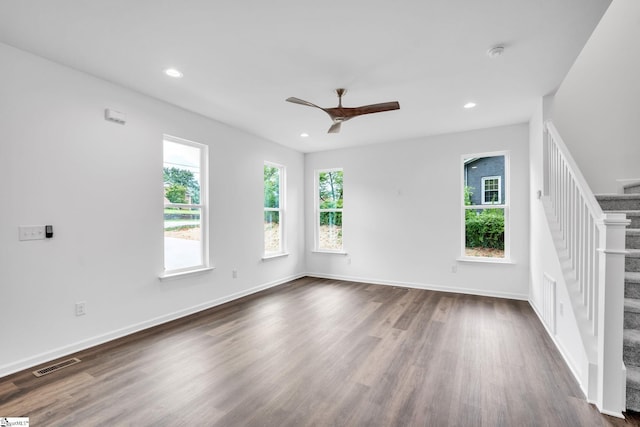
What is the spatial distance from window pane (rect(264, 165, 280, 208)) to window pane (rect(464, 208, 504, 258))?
344cm

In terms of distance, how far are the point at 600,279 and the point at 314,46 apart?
8.94 feet

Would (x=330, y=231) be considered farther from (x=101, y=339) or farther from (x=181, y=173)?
(x=101, y=339)

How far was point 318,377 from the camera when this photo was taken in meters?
2.39

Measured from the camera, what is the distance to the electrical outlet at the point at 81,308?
2.85m

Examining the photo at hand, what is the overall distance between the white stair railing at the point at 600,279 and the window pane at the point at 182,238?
13.7ft

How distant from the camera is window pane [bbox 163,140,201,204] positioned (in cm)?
379

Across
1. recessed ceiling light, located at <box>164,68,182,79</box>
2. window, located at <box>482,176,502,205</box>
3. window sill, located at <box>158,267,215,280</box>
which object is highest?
recessed ceiling light, located at <box>164,68,182,79</box>

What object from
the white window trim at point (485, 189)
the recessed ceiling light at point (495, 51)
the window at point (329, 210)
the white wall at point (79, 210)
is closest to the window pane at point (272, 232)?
the window at point (329, 210)

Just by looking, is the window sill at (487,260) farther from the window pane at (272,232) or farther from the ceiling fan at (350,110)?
the window pane at (272,232)

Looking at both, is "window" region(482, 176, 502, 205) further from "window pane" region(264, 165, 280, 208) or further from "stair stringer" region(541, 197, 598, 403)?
"window pane" region(264, 165, 280, 208)

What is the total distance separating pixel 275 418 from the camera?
1.90m

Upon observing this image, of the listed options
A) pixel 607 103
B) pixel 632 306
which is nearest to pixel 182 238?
pixel 632 306

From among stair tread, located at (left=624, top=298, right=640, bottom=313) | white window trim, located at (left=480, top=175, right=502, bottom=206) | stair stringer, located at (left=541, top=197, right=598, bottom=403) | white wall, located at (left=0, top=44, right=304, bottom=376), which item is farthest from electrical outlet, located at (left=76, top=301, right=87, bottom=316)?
white window trim, located at (left=480, top=175, right=502, bottom=206)

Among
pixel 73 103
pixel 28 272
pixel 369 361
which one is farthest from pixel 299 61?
pixel 28 272
